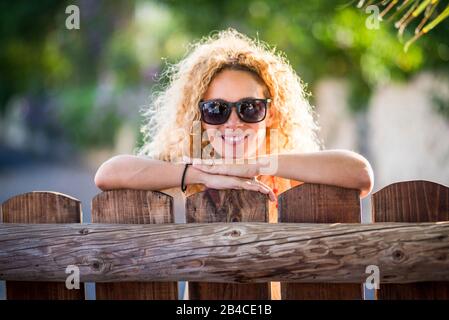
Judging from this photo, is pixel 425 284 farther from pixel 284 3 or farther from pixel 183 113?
pixel 284 3

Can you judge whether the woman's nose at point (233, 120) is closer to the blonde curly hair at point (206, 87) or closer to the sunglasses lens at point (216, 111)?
the sunglasses lens at point (216, 111)

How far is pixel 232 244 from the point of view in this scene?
8.02 feet

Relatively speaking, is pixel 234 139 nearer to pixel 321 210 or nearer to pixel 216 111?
pixel 216 111

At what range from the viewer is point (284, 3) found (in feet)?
31.7

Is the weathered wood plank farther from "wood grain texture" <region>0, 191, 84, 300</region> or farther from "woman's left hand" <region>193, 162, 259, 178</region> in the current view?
"woman's left hand" <region>193, 162, 259, 178</region>

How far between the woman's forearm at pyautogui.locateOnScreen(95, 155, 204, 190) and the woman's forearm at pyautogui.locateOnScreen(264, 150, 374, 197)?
13.5 inches

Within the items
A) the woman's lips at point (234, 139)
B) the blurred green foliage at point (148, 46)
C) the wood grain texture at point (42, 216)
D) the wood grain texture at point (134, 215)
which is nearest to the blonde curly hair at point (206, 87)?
the woman's lips at point (234, 139)

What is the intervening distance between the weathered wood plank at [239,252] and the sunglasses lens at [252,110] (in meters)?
0.63

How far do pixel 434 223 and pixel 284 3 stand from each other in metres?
7.64

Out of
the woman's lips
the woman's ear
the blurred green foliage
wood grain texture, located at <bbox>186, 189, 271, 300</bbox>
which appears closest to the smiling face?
the woman's lips

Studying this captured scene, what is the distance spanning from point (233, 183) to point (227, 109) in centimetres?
47

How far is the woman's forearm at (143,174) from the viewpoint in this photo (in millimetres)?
2699

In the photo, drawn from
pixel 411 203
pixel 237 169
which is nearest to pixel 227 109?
pixel 237 169

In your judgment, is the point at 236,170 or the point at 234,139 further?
the point at 234,139
